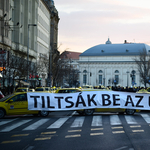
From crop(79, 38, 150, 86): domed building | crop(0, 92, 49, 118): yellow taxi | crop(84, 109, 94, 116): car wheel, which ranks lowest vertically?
crop(84, 109, 94, 116): car wheel

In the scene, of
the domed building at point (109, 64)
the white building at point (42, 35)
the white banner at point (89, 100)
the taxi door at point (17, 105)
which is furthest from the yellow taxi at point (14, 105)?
the domed building at point (109, 64)

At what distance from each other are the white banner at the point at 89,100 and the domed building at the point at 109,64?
13459 centimetres

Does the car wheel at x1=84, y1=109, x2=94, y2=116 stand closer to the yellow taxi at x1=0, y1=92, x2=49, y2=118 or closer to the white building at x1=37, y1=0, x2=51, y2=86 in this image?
the yellow taxi at x1=0, y1=92, x2=49, y2=118

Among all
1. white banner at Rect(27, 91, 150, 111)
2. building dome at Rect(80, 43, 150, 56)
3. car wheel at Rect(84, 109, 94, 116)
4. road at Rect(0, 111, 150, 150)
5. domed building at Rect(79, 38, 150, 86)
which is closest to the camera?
road at Rect(0, 111, 150, 150)

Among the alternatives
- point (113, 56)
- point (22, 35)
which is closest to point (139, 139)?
point (22, 35)

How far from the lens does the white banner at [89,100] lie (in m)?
21.8

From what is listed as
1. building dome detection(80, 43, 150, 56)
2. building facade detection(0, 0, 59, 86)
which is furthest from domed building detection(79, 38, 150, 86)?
building facade detection(0, 0, 59, 86)

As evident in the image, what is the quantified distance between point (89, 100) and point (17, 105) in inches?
177

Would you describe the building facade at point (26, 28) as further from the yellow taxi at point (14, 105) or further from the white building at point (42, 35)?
the yellow taxi at point (14, 105)

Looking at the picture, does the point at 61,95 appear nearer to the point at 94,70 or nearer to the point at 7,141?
the point at 7,141

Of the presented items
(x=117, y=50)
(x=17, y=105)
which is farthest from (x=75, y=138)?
(x=117, y=50)

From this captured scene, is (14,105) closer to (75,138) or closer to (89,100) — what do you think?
(89,100)

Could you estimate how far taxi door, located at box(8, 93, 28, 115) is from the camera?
2066cm

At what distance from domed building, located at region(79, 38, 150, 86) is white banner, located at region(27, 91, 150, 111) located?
135 m
